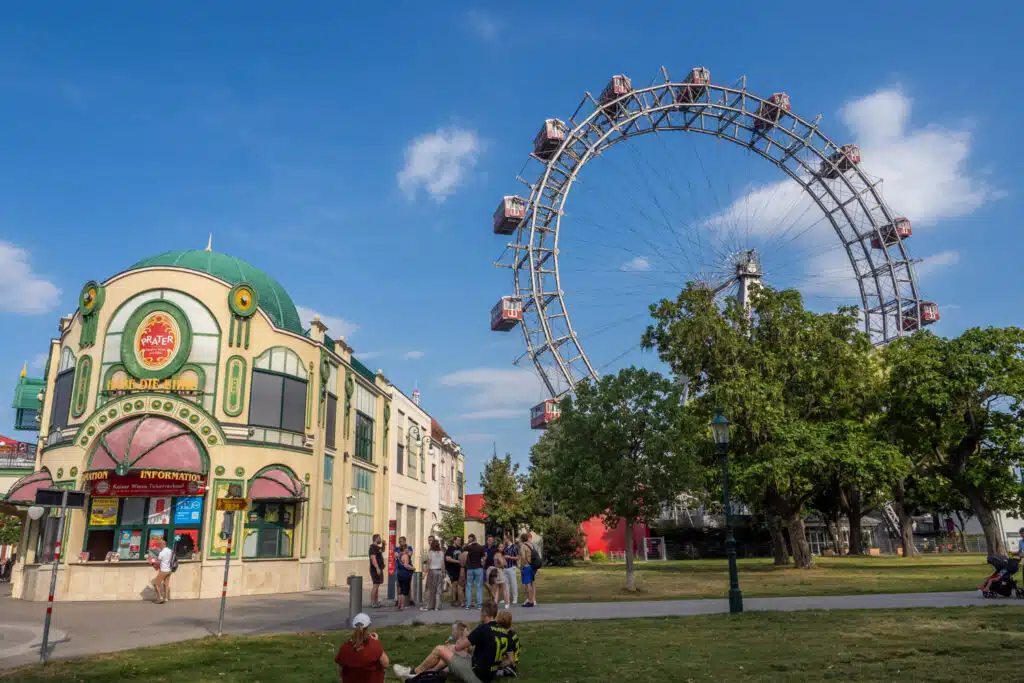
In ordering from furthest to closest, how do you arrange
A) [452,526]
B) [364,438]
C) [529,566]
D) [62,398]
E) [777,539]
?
[452,526] < [777,539] < [364,438] < [62,398] < [529,566]

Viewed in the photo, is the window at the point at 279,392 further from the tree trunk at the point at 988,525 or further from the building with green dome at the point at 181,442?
the tree trunk at the point at 988,525

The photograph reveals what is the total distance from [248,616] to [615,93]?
142 ft

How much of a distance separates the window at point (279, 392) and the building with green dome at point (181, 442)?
2.1 inches

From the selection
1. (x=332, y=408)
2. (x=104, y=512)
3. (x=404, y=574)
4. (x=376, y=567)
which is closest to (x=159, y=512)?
(x=104, y=512)

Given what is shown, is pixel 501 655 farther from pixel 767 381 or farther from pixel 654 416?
pixel 767 381

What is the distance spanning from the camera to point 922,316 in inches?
2425

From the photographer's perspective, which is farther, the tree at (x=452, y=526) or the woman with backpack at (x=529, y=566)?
the tree at (x=452, y=526)

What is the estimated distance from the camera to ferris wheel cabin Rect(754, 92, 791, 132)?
57.6 metres

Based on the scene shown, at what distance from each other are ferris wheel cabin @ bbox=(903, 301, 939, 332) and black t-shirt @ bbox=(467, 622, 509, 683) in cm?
6064

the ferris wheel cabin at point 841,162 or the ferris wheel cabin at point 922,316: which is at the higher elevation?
the ferris wheel cabin at point 841,162

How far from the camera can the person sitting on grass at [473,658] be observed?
9.43 m

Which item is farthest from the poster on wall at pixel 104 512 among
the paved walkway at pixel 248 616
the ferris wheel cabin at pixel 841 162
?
the ferris wheel cabin at pixel 841 162

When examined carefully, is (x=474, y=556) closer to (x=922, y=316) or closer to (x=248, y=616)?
(x=248, y=616)

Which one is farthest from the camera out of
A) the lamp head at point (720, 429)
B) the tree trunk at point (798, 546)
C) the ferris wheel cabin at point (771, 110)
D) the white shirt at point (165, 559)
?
the ferris wheel cabin at point (771, 110)
